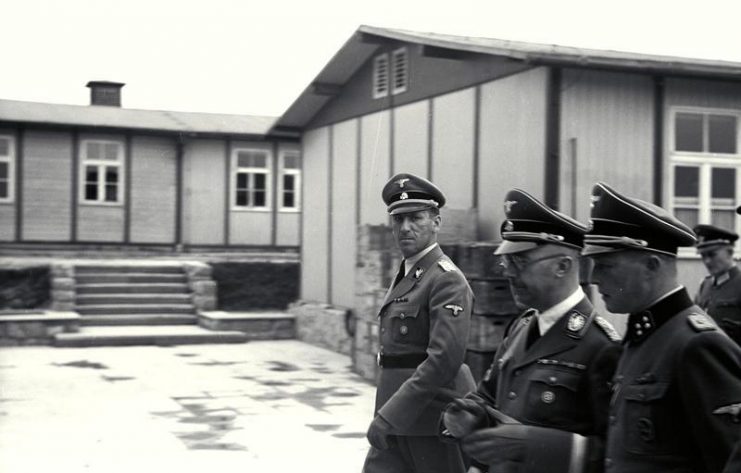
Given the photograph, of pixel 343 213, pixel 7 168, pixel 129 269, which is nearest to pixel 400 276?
pixel 343 213

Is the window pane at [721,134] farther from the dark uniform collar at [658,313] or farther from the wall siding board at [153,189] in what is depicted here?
the wall siding board at [153,189]

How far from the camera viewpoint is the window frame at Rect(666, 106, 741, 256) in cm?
1101

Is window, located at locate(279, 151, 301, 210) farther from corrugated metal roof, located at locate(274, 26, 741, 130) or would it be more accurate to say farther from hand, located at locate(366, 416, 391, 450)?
hand, located at locate(366, 416, 391, 450)

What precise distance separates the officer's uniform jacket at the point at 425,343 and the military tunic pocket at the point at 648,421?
6.17 feet

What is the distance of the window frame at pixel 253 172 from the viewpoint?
A: 26.7 meters

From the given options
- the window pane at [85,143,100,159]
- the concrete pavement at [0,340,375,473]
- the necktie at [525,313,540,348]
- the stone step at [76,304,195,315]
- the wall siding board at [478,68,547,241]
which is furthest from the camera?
the window pane at [85,143,100,159]

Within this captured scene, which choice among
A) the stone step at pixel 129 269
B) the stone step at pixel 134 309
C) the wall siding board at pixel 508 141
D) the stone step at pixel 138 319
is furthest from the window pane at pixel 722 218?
the stone step at pixel 129 269

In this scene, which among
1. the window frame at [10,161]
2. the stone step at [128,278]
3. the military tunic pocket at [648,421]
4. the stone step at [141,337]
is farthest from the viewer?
the window frame at [10,161]

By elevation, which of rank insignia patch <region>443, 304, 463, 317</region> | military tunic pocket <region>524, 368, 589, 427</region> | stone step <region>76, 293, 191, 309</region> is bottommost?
stone step <region>76, 293, 191, 309</region>

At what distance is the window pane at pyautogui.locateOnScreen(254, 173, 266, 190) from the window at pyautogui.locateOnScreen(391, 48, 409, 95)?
42.1ft

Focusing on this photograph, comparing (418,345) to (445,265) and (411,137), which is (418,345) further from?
(411,137)

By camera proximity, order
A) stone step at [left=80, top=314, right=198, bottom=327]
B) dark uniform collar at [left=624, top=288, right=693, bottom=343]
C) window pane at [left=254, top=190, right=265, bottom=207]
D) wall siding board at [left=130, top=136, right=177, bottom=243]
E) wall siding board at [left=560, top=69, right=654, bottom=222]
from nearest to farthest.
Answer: dark uniform collar at [left=624, top=288, right=693, bottom=343] → wall siding board at [left=560, top=69, right=654, bottom=222] → stone step at [left=80, top=314, right=198, bottom=327] → wall siding board at [left=130, top=136, right=177, bottom=243] → window pane at [left=254, top=190, right=265, bottom=207]

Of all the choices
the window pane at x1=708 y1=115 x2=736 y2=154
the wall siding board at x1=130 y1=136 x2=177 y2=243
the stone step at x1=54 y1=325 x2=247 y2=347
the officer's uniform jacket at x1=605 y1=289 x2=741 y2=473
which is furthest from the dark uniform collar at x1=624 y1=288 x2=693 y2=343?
the wall siding board at x1=130 y1=136 x2=177 y2=243

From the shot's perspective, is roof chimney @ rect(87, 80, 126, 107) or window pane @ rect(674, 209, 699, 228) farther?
roof chimney @ rect(87, 80, 126, 107)
